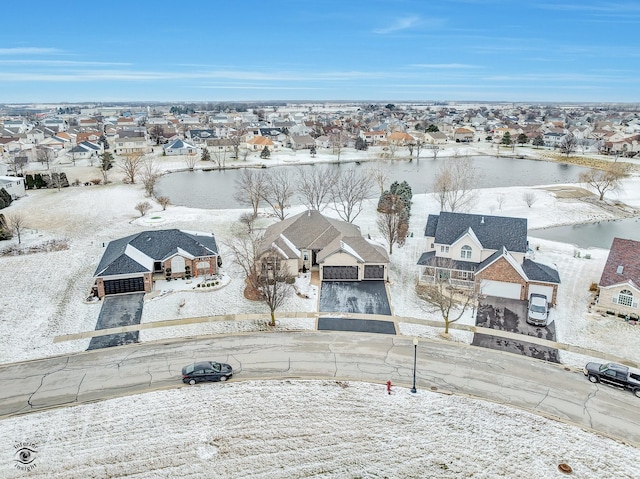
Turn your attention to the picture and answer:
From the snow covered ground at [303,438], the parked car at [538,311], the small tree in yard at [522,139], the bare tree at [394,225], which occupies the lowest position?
the snow covered ground at [303,438]


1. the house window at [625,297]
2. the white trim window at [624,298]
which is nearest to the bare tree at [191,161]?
the white trim window at [624,298]

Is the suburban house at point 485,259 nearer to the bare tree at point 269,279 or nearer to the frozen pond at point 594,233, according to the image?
the bare tree at point 269,279

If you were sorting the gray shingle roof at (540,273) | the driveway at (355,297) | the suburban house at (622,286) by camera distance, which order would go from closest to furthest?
the suburban house at (622,286)
the driveway at (355,297)
the gray shingle roof at (540,273)

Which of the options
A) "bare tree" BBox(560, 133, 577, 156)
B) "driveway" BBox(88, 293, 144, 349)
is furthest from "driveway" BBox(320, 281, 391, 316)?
"bare tree" BBox(560, 133, 577, 156)

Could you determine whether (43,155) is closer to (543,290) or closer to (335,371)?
(335,371)

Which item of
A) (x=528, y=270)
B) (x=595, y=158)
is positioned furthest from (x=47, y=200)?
(x=595, y=158)

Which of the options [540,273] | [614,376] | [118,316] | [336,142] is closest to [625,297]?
[540,273]
